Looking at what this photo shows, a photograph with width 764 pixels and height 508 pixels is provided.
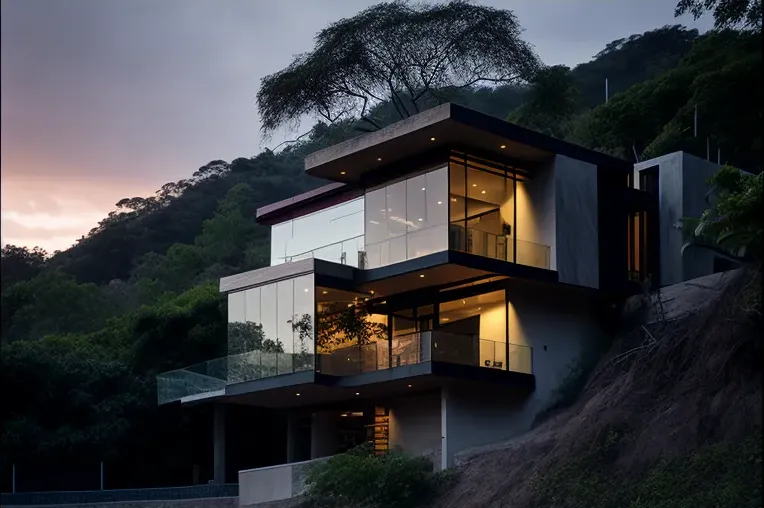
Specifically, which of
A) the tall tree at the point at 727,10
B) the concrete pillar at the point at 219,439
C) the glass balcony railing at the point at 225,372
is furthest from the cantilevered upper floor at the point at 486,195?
the concrete pillar at the point at 219,439

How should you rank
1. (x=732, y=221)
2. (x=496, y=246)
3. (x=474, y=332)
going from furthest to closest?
1. (x=474, y=332)
2. (x=496, y=246)
3. (x=732, y=221)

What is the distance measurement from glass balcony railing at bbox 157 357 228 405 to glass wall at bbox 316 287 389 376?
4.14 meters

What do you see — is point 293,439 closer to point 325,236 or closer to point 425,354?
point 325,236

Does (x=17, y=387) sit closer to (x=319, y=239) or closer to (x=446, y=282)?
(x=319, y=239)

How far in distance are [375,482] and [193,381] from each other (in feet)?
32.5

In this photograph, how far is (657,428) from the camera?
27828 mm

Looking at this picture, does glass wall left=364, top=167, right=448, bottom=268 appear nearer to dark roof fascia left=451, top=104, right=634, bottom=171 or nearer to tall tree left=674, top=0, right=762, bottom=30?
dark roof fascia left=451, top=104, right=634, bottom=171

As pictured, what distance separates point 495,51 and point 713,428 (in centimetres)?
2949

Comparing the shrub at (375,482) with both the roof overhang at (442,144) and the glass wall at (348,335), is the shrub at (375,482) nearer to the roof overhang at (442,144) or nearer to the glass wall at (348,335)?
the glass wall at (348,335)

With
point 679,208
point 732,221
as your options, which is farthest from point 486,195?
point 732,221

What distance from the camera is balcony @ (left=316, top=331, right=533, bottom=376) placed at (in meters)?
32.6

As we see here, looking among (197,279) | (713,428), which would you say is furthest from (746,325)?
(197,279)

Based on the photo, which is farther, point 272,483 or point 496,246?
point 272,483

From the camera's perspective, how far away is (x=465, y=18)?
173 feet
